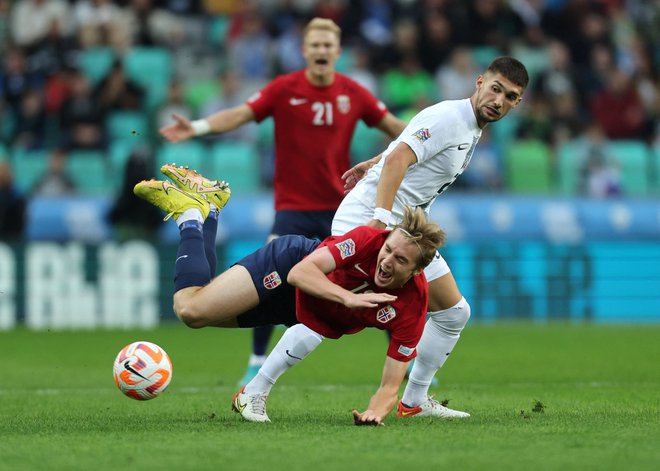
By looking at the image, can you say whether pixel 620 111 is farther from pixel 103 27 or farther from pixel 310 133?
pixel 310 133

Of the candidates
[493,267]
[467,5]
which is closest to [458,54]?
[467,5]

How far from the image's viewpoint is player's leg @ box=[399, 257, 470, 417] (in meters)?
8.15

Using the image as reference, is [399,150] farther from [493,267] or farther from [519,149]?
[519,149]

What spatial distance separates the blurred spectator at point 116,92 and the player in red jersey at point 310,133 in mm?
8461

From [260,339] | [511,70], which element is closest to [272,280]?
[511,70]

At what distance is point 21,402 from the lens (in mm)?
8961

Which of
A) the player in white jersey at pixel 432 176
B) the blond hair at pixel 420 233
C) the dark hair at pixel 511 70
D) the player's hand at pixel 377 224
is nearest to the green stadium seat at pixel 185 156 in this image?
the player in white jersey at pixel 432 176

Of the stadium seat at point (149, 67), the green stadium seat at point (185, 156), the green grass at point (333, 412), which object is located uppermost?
the stadium seat at point (149, 67)

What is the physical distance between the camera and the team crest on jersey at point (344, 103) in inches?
412

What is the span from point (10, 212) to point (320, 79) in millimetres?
7473

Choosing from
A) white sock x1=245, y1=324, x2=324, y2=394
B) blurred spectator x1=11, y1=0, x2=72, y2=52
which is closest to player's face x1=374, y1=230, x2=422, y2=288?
white sock x1=245, y1=324, x2=324, y2=394

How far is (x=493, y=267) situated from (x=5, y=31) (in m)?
8.76

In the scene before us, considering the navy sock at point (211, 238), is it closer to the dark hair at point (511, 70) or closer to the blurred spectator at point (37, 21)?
the dark hair at point (511, 70)

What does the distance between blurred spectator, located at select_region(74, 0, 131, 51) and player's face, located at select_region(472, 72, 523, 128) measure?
41.0 ft
